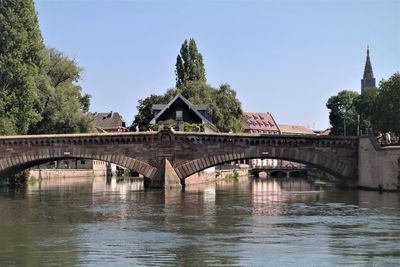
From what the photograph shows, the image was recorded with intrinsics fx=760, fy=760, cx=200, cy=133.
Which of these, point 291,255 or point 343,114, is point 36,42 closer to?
point 291,255

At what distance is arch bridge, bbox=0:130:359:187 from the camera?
6397 centimetres

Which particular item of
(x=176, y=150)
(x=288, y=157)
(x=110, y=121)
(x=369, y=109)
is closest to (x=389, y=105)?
(x=369, y=109)

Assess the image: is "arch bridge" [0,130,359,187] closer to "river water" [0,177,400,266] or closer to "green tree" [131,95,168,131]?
"river water" [0,177,400,266]

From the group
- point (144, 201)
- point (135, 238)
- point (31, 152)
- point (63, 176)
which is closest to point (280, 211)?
point (144, 201)

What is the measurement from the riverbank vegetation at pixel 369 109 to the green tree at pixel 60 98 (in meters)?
34.7

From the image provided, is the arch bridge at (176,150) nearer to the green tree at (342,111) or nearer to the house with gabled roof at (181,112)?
the house with gabled roof at (181,112)

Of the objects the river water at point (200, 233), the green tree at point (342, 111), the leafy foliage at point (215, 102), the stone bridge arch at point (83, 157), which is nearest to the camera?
the river water at point (200, 233)

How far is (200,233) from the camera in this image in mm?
31703

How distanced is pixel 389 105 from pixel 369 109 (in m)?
16.2

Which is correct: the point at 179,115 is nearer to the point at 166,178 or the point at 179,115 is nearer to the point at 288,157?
the point at 166,178

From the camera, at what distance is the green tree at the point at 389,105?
92.9m

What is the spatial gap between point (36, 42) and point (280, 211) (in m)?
38.3

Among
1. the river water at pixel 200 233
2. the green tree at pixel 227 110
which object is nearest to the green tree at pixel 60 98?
the green tree at pixel 227 110

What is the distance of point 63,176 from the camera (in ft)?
360
